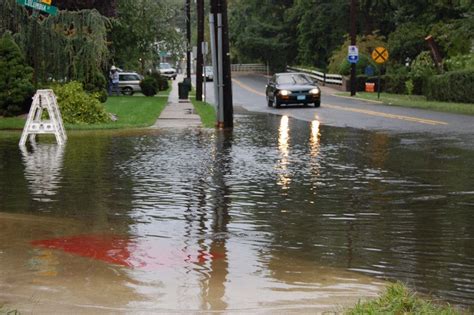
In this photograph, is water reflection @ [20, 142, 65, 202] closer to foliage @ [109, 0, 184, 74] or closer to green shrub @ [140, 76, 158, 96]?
foliage @ [109, 0, 184, 74]

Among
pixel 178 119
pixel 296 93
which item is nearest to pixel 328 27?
pixel 296 93

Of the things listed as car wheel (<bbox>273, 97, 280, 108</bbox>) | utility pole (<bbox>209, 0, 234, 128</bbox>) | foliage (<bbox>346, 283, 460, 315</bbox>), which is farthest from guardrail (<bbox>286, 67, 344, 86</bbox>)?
foliage (<bbox>346, 283, 460, 315</bbox>)

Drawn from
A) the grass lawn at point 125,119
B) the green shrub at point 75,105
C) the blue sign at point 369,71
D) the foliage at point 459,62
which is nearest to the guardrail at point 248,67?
the blue sign at point 369,71

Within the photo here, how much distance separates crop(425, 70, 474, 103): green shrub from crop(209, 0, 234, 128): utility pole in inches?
640

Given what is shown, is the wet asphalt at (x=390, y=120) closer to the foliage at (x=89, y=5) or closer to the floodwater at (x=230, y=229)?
the floodwater at (x=230, y=229)

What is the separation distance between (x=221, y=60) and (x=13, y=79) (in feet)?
19.9

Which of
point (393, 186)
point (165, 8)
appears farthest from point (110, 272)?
point (165, 8)

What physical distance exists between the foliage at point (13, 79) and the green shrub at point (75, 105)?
3.03 ft

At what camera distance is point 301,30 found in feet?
282

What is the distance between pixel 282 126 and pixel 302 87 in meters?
11.1

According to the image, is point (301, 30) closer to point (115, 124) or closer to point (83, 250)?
point (115, 124)

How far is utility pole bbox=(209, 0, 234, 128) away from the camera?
23438mm

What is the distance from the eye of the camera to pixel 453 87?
3784cm

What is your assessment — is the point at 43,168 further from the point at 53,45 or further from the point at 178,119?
the point at 178,119
